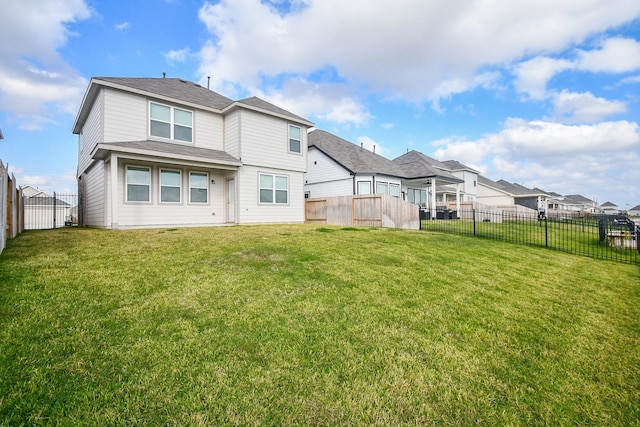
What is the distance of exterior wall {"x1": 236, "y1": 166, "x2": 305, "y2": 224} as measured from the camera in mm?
14391

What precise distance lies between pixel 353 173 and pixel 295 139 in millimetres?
5858

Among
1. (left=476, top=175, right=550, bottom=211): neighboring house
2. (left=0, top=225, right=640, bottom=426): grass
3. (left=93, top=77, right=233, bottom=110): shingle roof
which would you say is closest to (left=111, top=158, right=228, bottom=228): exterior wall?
(left=93, top=77, right=233, bottom=110): shingle roof

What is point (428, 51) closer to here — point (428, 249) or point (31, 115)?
point (428, 249)

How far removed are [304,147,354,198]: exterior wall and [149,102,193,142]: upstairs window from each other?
9.81 metres

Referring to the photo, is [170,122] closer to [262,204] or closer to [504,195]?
[262,204]

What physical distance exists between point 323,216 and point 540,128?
32.9 m

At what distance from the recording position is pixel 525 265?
26.3 ft

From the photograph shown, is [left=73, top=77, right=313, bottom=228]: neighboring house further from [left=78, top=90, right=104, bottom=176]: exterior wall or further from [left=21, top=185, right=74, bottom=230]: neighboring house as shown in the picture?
[left=21, top=185, right=74, bottom=230]: neighboring house

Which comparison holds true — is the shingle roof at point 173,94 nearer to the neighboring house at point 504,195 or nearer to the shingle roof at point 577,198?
the neighboring house at point 504,195

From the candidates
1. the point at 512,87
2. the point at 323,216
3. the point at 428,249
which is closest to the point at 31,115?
the point at 323,216

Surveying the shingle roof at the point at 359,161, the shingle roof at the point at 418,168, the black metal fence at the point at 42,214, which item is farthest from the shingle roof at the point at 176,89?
the shingle roof at the point at 418,168

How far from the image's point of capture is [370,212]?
15.9 metres

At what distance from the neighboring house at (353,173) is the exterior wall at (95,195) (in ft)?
46.3

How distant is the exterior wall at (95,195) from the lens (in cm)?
1222
